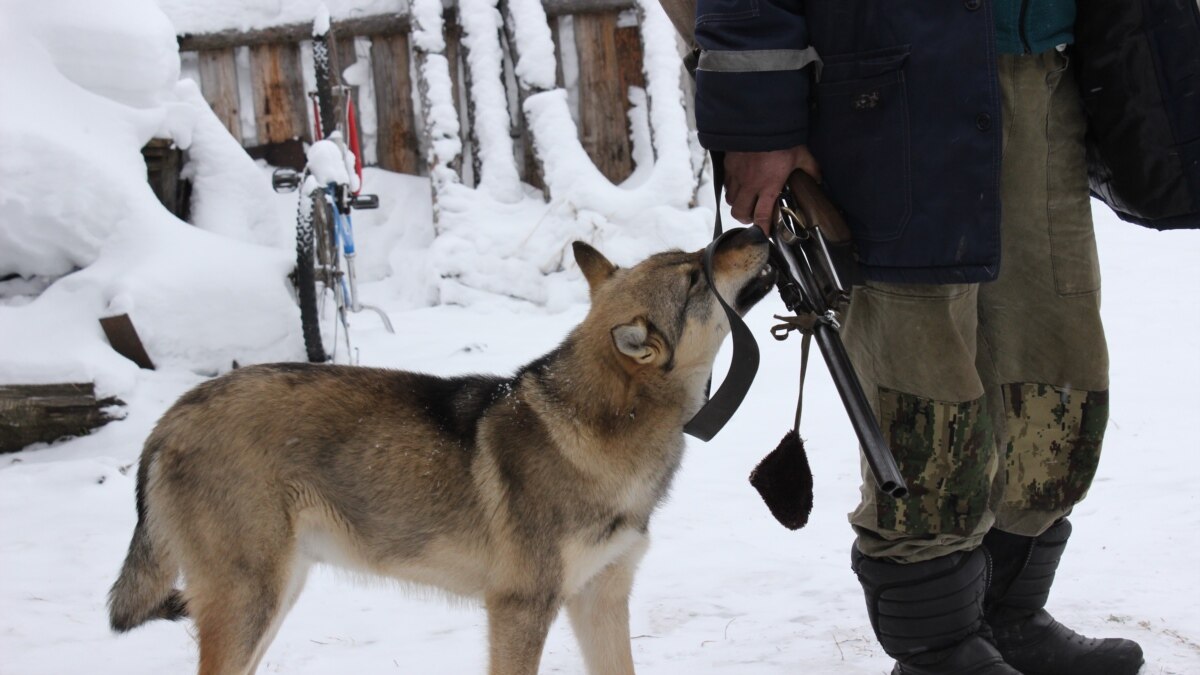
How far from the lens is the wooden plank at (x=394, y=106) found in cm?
954

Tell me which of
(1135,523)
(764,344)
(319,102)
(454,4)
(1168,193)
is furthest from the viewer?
(454,4)

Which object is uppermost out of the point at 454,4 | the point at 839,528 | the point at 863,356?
the point at 454,4

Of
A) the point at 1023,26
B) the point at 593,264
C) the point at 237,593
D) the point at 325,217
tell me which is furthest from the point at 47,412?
the point at 1023,26

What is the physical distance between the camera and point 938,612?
8.84ft

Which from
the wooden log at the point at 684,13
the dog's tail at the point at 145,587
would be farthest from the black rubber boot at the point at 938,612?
the dog's tail at the point at 145,587

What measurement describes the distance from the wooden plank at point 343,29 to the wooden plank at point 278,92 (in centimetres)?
12

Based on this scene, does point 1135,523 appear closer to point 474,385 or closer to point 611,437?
point 611,437

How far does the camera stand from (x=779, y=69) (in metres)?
2.38

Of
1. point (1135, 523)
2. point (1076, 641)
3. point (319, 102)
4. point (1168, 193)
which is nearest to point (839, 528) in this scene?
point (1135, 523)

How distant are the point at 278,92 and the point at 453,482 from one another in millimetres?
7456

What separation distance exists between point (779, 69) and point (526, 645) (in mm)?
1732

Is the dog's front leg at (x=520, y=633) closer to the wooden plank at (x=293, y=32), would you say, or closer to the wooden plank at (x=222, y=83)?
the wooden plank at (x=293, y=32)

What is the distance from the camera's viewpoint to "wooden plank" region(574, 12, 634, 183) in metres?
9.38

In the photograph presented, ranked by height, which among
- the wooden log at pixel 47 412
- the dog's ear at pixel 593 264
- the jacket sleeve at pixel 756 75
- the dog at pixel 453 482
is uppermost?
the jacket sleeve at pixel 756 75
